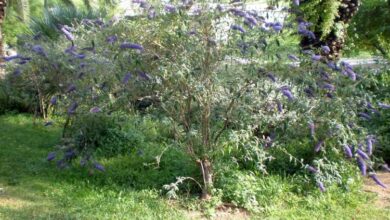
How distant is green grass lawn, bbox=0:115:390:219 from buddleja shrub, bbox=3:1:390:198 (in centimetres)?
26

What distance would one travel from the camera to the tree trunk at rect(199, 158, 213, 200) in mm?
4895

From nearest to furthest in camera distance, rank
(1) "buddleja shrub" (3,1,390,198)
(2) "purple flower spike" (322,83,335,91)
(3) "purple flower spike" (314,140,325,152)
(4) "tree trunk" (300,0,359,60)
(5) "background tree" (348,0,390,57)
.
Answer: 1. (1) "buddleja shrub" (3,1,390,198)
2. (3) "purple flower spike" (314,140,325,152)
3. (2) "purple flower spike" (322,83,335,91)
4. (4) "tree trunk" (300,0,359,60)
5. (5) "background tree" (348,0,390,57)

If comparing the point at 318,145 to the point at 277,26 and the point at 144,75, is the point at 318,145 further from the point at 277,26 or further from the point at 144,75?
the point at 144,75

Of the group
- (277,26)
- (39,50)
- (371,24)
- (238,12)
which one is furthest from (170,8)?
(371,24)

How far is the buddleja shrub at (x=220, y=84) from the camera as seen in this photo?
4.36 metres

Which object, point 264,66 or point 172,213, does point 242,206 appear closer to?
point 172,213

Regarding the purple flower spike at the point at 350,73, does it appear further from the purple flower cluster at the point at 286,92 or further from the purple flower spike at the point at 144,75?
the purple flower spike at the point at 144,75

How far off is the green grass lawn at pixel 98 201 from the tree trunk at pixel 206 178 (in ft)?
0.62

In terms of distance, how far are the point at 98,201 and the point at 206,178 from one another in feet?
3.59

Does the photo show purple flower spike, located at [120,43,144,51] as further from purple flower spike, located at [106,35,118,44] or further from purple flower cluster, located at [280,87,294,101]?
purple flower cluster, located at [280,87,294,101]

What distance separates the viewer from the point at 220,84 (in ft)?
14.5

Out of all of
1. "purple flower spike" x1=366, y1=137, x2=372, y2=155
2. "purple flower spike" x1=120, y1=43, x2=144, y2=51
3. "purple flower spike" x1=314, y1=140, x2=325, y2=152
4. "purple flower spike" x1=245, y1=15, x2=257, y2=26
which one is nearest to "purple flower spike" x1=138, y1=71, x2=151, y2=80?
"purple flower spike" x1=120, y1=43, x2=144, y2=51

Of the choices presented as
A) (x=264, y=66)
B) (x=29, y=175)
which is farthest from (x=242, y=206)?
(x=29, y=175)

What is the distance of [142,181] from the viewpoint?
18.0ft
